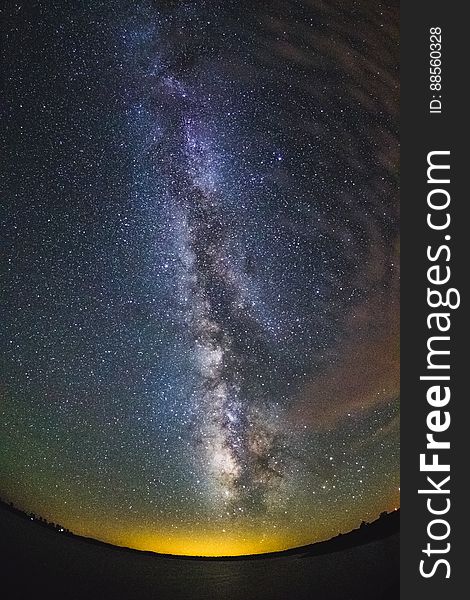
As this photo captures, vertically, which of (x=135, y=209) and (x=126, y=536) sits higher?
(x=135, y=209)

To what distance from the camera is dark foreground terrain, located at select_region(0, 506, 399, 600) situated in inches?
86.3

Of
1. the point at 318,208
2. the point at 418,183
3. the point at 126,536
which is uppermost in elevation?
the point at 318,208

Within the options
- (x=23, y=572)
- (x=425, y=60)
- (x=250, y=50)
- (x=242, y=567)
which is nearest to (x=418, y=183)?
(x=425, y=60)

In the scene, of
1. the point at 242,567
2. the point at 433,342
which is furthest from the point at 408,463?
the point at 242,567

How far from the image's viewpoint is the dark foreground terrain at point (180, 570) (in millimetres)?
2191

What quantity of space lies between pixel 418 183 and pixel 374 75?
0.54 metres

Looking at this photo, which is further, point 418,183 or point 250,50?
point 250,50

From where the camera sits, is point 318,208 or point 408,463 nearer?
point 408,463

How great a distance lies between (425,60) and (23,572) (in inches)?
79.0

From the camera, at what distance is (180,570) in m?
2.29

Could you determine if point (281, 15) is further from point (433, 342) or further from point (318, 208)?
point (433, 342)

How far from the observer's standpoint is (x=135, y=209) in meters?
2.27

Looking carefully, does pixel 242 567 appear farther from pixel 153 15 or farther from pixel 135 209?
pixel 153 15

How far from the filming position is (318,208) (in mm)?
2250
